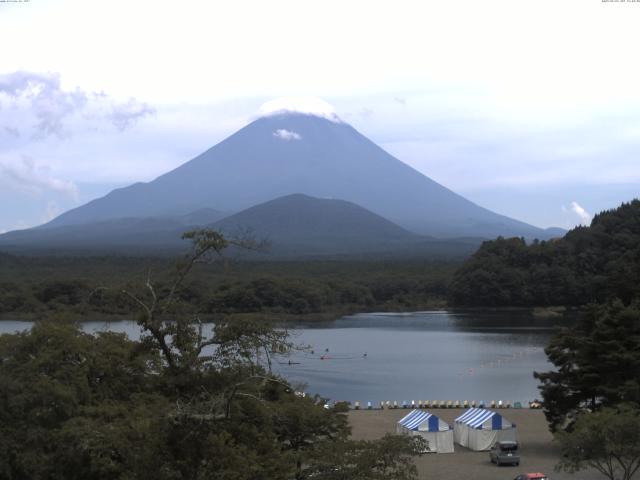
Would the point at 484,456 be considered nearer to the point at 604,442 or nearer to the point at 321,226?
the point at 604,442

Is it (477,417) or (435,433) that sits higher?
(477,417)

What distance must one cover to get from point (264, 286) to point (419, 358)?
18.4m

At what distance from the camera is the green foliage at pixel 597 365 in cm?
1545

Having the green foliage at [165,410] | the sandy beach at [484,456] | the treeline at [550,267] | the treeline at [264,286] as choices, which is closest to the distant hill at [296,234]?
the treeline at [264,286]

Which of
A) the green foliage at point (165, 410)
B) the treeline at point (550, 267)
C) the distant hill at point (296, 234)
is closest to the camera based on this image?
the green foliage at point (165, 410)

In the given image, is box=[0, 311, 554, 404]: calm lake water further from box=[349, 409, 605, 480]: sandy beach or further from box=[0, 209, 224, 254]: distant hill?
box=[0, 209, 224, 254]: distant hill

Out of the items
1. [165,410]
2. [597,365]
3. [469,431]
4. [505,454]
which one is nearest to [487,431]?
[469,431]

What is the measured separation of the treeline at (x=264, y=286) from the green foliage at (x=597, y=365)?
2310 centimetres

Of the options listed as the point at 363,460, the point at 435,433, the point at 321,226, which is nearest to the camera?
the point at 363,460

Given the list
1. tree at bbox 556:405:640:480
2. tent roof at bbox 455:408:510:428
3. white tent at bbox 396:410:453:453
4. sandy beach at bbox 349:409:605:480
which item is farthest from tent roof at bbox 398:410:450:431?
tree at bbox 556:405:640:480

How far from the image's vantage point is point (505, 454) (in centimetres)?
1487

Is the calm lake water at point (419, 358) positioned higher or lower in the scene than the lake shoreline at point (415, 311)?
lower

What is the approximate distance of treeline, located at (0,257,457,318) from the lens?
4694cm

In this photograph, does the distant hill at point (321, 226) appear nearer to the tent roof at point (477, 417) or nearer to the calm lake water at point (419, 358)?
the calm lake water at point (419, 358)
